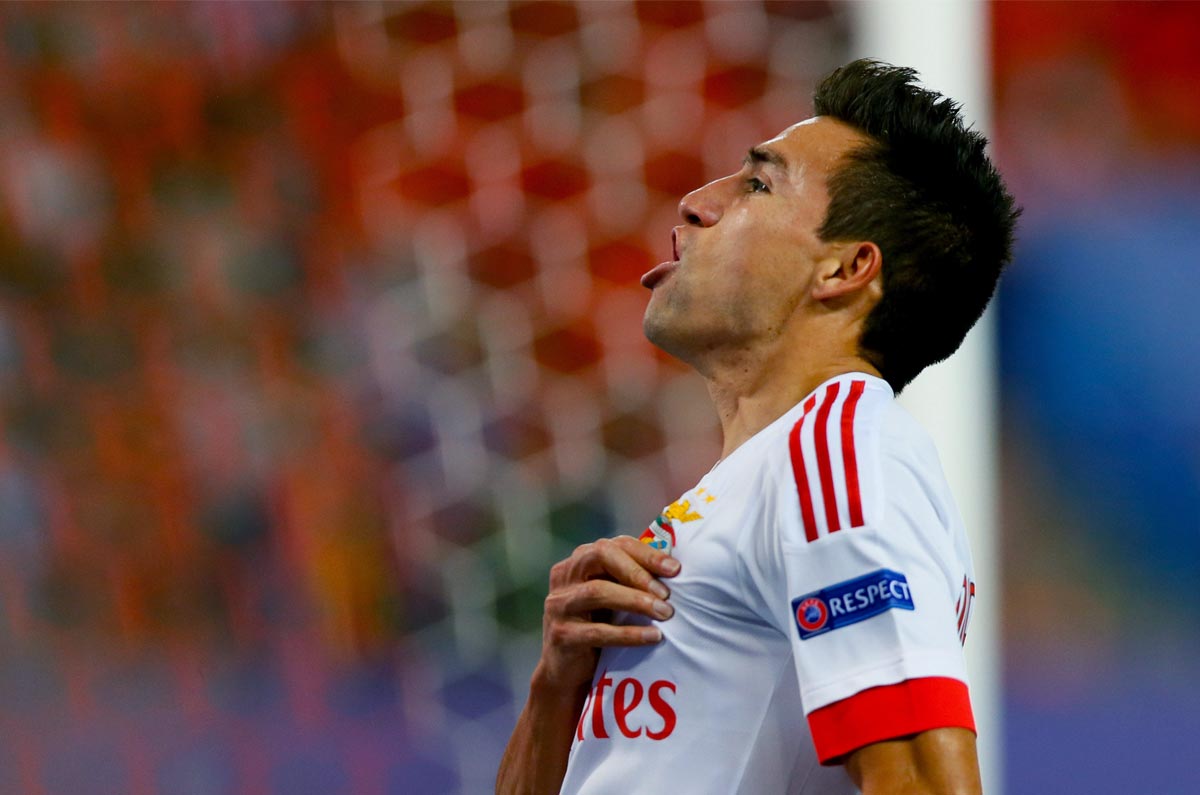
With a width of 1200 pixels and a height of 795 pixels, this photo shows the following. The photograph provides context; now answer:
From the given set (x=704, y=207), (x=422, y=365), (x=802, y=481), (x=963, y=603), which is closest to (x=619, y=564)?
(x=802, y=481)

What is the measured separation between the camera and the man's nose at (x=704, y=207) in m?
1.55

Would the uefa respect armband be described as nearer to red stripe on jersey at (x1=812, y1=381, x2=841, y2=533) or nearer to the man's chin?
red stripe on jersey at (x1=812, y1=381, x2=841, y2=533)

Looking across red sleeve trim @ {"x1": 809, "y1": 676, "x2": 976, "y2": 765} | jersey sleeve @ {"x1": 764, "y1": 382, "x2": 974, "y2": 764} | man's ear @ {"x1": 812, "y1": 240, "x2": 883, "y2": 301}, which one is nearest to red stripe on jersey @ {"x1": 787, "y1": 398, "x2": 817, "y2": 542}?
jersey sleeve @ {"x1": 764, "y1": 382, "x2": 974, "y2": 764}

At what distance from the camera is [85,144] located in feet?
10.6

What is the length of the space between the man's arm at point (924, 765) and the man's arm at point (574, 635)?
27 centimetres

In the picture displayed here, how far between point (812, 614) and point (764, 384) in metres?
0.41

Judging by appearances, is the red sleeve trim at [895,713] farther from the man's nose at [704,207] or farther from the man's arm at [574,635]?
the man's nose at [704,207]

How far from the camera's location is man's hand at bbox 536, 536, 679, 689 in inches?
51.4

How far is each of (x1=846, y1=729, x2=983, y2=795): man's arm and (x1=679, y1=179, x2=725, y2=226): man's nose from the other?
66 cm

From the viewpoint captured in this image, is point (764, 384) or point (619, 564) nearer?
point (619, 564)

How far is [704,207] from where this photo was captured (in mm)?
1558

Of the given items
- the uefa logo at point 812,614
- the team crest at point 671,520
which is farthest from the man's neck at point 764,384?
the uefa logo at point 812,614

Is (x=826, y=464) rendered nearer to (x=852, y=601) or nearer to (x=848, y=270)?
(x=852, y=601)

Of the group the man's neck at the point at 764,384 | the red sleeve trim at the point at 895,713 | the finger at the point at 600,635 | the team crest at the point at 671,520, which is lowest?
the red sleeve trim at the point at 895,713
